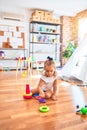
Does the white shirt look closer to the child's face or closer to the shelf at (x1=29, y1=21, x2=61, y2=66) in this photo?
the child's face

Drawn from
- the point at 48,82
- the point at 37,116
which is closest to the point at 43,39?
the point at 48,82

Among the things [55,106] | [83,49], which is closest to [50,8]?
[83,49]

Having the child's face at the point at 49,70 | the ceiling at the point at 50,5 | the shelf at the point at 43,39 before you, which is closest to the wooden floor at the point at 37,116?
the child's face at the point at 49,70

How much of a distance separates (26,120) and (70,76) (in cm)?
223

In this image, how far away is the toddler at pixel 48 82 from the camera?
74.7 inches

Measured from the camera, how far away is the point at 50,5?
524cm

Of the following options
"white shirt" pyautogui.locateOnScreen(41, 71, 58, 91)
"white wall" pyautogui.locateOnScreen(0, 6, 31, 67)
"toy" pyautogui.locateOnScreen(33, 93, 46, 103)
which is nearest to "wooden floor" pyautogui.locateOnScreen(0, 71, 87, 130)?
"toy" pyautogui.locateOnScreen(33, 93, 46, 103)

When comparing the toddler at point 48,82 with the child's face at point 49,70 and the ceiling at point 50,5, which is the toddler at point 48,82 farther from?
the ceiling at point 50,5

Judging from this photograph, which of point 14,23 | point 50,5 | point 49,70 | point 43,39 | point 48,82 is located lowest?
point 48,82

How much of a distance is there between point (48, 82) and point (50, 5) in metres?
3.96

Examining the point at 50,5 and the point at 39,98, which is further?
the point at 50,5

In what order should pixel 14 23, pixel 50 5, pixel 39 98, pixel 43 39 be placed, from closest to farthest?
pixel 39 98
pixel 50 5
pixel 14 23
pixel 43 39

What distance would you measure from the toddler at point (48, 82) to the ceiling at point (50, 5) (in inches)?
141

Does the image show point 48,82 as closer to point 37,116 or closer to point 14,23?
point 37,116
